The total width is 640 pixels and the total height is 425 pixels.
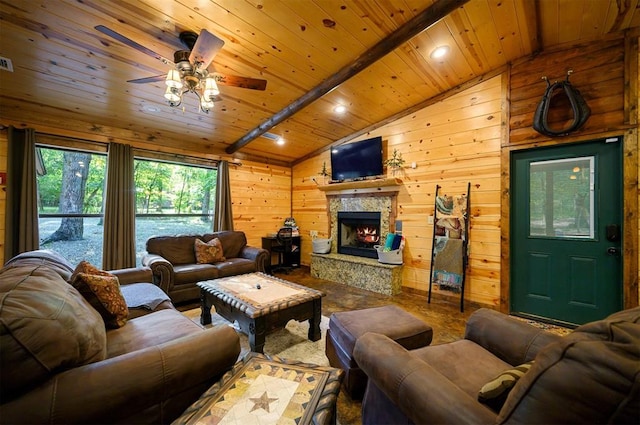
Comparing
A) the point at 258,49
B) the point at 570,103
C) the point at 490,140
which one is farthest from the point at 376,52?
the point at 570,103

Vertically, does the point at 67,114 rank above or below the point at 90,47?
below

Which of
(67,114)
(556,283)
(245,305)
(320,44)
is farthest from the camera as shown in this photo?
(67,114)

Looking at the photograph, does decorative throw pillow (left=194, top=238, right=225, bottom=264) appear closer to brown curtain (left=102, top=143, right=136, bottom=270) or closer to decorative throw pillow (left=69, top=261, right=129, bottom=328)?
brown curtain (left=102, top=143, right=136, bottom=270)

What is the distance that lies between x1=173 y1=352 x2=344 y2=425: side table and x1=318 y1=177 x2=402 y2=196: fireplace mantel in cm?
323

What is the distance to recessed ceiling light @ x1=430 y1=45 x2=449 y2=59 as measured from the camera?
2.81 meters

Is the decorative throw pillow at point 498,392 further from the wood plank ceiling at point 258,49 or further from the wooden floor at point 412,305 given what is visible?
the wood plank ceiling at point 258,49

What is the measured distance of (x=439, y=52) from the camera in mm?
2869

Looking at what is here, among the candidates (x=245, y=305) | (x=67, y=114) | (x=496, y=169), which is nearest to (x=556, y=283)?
(x=496, y=169)

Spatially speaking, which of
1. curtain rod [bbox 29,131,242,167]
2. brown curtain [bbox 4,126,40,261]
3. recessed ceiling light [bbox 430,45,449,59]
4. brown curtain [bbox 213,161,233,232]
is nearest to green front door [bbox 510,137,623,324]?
recessed ceiling light [bbox 430,45,449,59]

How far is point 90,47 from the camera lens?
90.7 inches

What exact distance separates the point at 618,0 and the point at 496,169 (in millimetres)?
1691

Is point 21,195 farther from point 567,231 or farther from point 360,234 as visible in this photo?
point 567,231

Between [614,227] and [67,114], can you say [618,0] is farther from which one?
[67,114]

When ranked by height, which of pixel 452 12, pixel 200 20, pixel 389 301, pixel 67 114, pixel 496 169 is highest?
pixel 452 12
